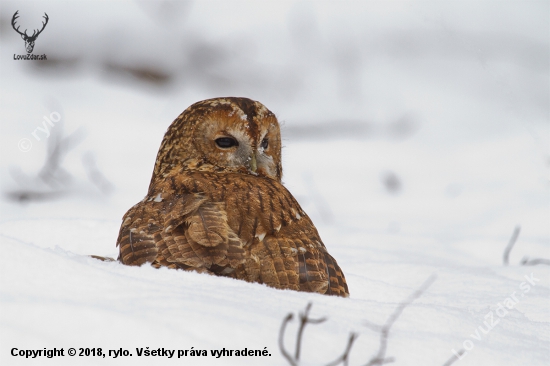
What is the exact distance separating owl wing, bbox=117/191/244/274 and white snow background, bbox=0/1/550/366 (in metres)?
0.28

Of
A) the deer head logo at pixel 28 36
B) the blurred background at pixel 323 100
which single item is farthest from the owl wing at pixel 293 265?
the deer head logo at pixel 28 36

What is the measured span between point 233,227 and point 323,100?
7817 millimetres

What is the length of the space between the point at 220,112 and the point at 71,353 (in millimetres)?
2432

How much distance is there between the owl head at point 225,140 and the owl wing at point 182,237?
757 mm

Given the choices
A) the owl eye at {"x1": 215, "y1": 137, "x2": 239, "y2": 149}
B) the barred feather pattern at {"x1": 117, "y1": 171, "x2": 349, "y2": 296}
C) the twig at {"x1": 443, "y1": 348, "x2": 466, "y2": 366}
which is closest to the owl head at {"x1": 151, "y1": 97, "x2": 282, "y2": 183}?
the owl eye at {"x1": 215, "y1": 137, "x2": 239, "y2": 149}

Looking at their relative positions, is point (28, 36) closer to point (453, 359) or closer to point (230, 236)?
point (230, 236)

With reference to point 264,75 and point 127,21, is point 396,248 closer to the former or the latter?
point 264,75

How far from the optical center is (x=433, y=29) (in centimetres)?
1121

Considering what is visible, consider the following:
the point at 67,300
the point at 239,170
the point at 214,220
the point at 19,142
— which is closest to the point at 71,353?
the point at 67,300

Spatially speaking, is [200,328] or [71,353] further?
[200,328]

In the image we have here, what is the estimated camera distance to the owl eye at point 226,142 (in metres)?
3.96

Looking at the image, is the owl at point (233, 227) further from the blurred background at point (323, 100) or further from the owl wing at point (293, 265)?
the blurred background at point (323, 100)

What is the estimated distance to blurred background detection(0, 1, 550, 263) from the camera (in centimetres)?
720

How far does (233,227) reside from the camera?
296cm
